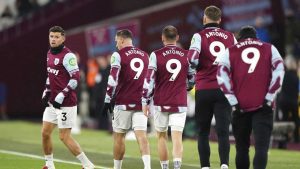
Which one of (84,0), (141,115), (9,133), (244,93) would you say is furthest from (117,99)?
(84,0)

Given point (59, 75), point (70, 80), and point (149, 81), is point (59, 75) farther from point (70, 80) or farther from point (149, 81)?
point (149, 81)

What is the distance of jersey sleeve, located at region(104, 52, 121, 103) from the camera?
527 inches

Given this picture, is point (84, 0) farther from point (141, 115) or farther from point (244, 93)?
point (244, 93)

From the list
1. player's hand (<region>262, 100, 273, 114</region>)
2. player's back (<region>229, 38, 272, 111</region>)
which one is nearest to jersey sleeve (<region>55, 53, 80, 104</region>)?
player's back (<region>229, 38, 272, 111</region>)

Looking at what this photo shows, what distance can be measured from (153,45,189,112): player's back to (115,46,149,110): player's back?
335mm

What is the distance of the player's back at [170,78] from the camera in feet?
43.9

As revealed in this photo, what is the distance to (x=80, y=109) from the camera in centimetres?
3262

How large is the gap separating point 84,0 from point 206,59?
84.3 ft

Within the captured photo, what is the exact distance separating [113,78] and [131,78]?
1.33 ft

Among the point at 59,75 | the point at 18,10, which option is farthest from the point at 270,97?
the point at 18,10

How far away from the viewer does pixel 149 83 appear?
43.2 feet

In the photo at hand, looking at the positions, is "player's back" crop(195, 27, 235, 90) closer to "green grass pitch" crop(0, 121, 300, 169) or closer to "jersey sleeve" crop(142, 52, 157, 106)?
"jersey sleeve" crop(142, 52, 157, 106)

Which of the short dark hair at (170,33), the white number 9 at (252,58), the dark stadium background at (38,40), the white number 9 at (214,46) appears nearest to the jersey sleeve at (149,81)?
the short dark hair at (170,33)

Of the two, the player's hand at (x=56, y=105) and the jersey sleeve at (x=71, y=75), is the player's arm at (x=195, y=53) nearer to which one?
the jersey sleeve at (x=71, y=75)
